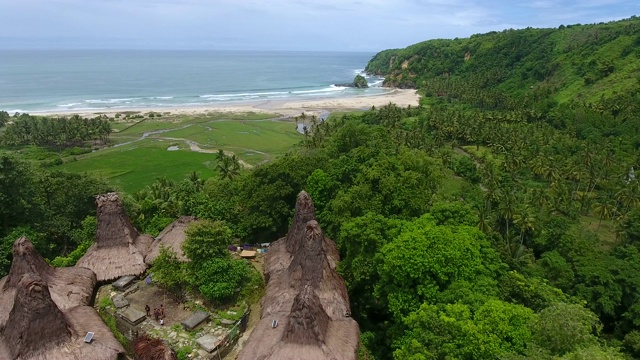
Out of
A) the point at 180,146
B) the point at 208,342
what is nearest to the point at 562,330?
the point at 208,342

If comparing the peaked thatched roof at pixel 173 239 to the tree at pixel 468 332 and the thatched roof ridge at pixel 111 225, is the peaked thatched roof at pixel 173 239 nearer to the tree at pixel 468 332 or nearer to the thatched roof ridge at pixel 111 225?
the thatched roof ridge at pixel 111 225

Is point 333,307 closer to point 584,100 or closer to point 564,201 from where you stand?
point 564,201


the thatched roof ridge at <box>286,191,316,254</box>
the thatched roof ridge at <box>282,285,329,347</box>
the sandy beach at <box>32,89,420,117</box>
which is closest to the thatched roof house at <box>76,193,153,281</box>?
the thatched roof ridge at <box>286,191,316,254</box>

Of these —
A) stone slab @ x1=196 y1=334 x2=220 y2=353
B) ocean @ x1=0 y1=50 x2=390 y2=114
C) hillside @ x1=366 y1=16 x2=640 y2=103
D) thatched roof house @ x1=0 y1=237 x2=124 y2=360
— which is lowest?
stone slab @ x1=196 y1=334 x2=220 y2=353

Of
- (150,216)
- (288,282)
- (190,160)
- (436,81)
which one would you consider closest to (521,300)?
(288,282)

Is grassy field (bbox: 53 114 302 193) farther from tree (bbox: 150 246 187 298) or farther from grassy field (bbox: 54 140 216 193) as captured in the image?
tree (bbox: 150 246 187 298)

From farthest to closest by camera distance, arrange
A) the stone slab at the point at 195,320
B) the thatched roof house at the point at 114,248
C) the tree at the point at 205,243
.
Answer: the thatched roof house at the point at 114,248
the tree at the point at 205,243
the stone slab at the point at 195,320

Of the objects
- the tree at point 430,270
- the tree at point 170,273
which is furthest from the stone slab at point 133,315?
the tree at point 430,270
